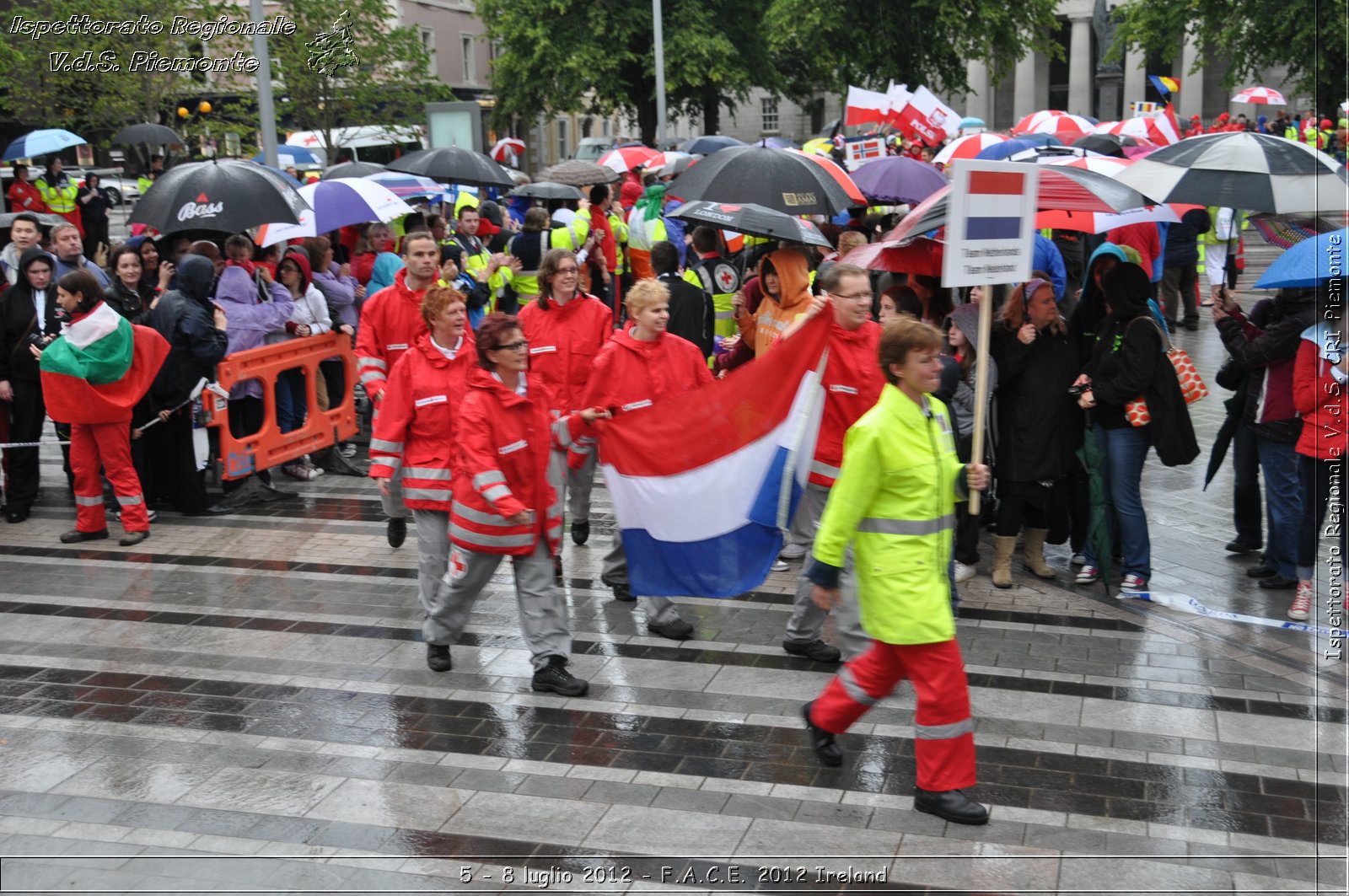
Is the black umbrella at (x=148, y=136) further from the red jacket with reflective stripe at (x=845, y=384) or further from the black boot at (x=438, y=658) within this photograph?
the red jacket with reflective stripe at (x=845, y=384)

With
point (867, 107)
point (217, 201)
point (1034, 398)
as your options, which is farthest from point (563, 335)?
point (867, 107)

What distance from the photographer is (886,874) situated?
4953 mm

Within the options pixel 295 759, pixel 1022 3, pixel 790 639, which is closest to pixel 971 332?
pixel 790 639

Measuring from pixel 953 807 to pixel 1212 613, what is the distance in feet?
10.6

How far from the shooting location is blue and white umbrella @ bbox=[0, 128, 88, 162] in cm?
2372

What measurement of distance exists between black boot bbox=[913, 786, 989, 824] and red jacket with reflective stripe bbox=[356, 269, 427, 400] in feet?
16.2

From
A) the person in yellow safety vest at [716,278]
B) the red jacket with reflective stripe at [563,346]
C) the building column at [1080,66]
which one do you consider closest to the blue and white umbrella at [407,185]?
the person in yellow safety vest at [716,278]

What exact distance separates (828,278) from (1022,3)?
3523 cm

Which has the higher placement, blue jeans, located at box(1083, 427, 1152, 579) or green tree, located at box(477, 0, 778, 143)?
green tree, located at box(477, 0, 778, 143)

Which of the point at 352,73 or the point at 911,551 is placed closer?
the point at 911,551

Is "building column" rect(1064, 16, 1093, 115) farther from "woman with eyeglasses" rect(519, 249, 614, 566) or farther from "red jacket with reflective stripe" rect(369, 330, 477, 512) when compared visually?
"red jacket with reflective stripe" rect(369, 330, 477, 512)

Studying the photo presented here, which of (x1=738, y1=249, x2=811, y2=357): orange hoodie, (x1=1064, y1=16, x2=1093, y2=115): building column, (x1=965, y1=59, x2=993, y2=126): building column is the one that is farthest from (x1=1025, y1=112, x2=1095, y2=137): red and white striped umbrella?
(x1=965, y1=59, x2=993, y2=126): building column

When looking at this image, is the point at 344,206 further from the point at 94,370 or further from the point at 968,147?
the point at 968,147

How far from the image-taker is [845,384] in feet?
23.3
